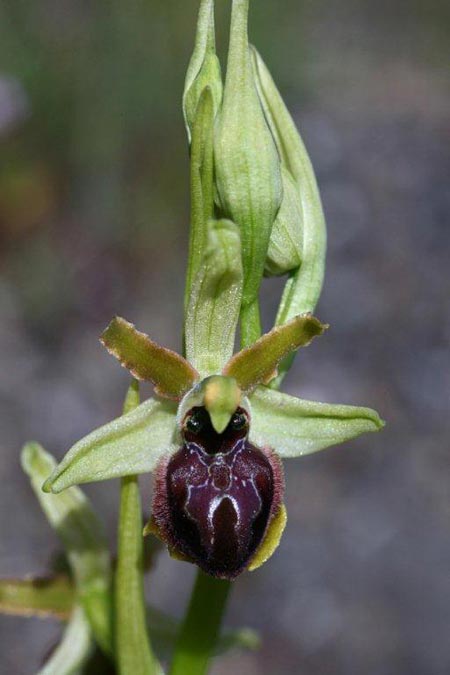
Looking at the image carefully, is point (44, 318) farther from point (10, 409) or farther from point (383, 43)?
point (383, 43)

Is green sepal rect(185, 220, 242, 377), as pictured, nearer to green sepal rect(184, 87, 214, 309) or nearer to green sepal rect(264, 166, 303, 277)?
green sepal rect(184, 87, 214, 309)

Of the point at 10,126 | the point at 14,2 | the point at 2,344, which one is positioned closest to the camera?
the point at 2,344

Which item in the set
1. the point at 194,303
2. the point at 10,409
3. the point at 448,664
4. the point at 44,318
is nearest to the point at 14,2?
the point at 44,318

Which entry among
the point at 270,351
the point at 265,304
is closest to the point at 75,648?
the point at 270,351

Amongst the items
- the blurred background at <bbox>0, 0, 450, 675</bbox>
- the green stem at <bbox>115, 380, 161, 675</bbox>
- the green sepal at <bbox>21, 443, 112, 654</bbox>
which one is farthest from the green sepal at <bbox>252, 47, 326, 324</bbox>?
→ the blurred background at <bbox>0, 0, 450, 675</bbox>

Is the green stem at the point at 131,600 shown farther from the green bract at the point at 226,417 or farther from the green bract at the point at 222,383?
the green bract at the point at 226,417

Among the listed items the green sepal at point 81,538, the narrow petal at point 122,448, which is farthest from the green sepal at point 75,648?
the narrow petal at point 122,448
